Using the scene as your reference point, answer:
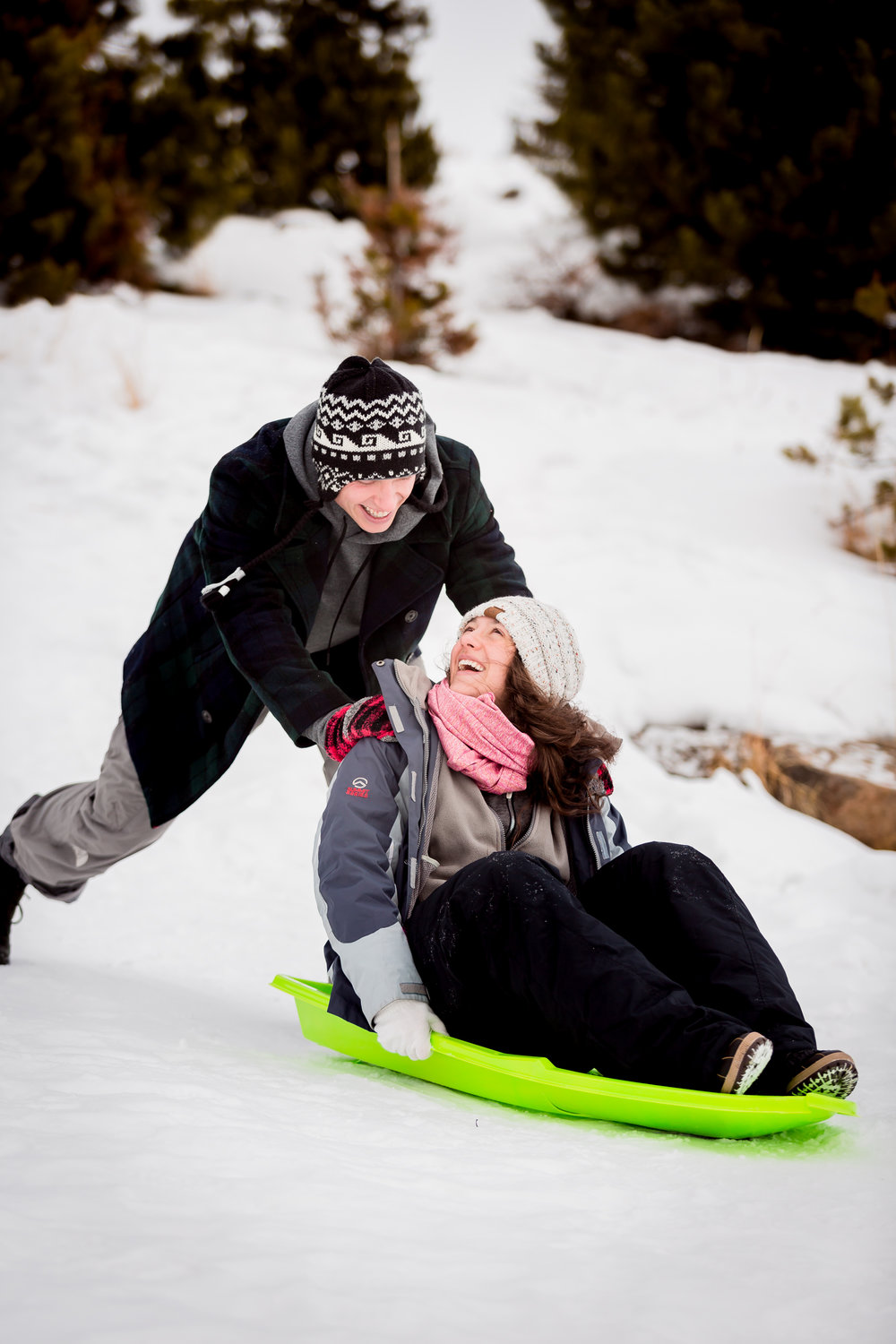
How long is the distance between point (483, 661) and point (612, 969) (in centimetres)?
62

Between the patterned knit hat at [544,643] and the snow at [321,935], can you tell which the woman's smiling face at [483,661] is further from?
the snow at [321,935]

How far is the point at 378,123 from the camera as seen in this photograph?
10922mm

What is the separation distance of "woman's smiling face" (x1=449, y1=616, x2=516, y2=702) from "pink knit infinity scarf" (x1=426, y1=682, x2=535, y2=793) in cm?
5

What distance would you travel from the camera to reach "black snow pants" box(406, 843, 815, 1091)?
152cm

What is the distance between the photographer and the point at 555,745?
1919mm

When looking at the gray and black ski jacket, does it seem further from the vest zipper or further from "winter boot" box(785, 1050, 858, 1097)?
"winter boot" box(785, 1050, 858, 1097)

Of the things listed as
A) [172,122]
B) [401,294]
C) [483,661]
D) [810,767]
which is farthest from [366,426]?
[172,122]

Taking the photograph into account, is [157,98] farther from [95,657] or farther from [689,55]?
[95,657]

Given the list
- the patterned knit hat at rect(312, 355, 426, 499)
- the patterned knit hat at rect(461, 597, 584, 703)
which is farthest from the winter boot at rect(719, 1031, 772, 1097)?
the patterned knit hat at rect(312, 355, 426, 499)

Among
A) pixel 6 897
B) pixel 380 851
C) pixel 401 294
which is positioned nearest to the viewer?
pixel 380 851

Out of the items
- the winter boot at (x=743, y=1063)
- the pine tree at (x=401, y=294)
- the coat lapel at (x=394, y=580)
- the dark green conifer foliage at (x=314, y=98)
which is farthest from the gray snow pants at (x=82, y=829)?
the dark green conifer foliage at (x=314, y=98)

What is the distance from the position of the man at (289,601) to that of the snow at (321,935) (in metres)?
0.21

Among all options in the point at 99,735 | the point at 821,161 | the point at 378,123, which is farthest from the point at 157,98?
the point at 99,735

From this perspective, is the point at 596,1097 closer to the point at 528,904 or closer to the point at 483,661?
the point at 528,904
